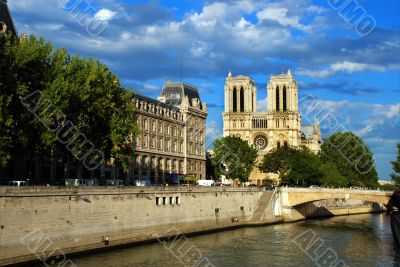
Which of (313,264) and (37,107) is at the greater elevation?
(37,107)

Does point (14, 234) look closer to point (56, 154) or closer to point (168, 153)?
point (56, 154)

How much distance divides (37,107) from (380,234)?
46356 millimetres

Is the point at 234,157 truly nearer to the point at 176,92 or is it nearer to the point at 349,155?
the point at 176,92

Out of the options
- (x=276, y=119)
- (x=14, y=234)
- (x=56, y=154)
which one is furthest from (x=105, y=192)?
(x=276, y=119)

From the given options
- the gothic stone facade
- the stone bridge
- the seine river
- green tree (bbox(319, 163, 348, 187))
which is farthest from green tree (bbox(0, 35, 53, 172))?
green tree (bbox(319, 163, 348, 187))

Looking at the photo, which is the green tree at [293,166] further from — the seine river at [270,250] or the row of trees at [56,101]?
the row of trees at [56,101]

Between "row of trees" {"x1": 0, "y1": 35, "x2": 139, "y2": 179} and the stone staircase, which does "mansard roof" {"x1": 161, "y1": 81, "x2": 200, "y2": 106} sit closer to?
the stone staircase

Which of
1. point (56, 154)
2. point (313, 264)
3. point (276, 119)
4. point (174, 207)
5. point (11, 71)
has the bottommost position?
point (313, 264)

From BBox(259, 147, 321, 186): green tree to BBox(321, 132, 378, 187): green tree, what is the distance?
2162 centimetres

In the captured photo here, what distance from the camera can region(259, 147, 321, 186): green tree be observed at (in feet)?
385

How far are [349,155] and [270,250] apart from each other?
10012 cm

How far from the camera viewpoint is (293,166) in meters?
119

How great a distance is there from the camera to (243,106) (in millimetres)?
169250

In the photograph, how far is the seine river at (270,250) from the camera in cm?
4941
